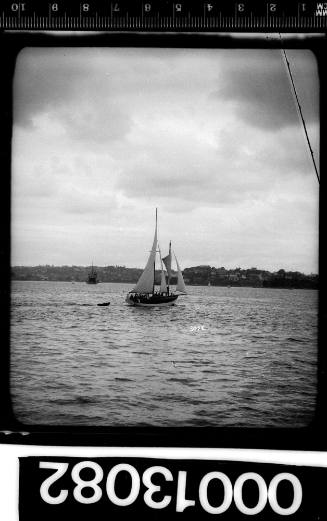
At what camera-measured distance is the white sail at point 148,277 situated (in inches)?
50.4

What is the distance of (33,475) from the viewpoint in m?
1.13

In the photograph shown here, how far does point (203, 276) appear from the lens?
1.35 metres

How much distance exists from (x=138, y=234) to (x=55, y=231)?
0.76 feet

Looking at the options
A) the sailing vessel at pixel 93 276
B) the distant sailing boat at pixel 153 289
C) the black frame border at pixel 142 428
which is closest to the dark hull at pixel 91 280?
the sailing vessel at pixel 93 276

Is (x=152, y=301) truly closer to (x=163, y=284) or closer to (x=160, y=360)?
(x=163, y=284)

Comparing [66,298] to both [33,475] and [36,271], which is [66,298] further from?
[33,475]

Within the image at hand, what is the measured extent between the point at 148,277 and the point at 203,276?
0.53 ft

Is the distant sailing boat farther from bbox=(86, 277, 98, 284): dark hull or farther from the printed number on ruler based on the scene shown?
the printed number on ruler

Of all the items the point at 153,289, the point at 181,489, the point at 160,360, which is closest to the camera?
the point at 181,489
